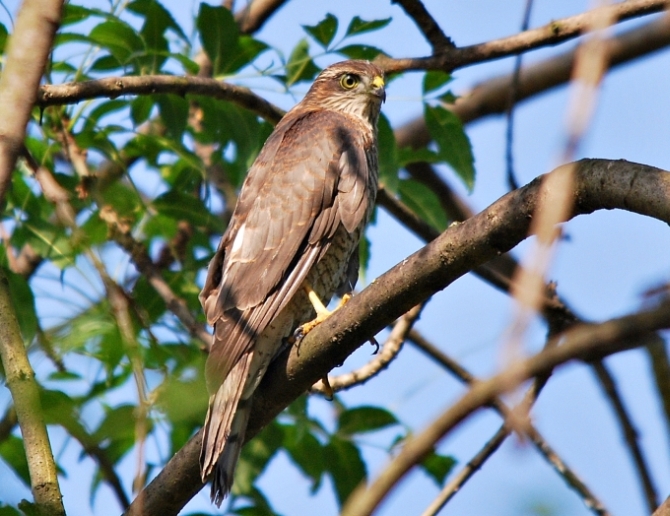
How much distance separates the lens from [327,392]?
4637 millimetres

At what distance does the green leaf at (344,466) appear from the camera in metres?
4.82

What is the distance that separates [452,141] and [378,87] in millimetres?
1288

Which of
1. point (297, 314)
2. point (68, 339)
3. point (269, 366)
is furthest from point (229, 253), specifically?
point (68, 339)

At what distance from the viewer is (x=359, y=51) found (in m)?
4.83

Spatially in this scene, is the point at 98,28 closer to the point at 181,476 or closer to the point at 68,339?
the point at 181,476

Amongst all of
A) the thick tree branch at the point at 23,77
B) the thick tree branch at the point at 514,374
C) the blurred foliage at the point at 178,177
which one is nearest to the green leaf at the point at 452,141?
the blurred foliage at the point at 178,177

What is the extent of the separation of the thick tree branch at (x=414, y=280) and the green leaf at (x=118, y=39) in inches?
69.1

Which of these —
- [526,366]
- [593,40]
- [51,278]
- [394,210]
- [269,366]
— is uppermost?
[394,210]

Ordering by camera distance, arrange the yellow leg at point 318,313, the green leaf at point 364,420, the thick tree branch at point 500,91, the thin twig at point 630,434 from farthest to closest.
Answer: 1. the thick tree branch at point 500,91
2. the green leaf at point 364,420
3. the yellow leg at point 318,313
4. the thin twig at point 630,434

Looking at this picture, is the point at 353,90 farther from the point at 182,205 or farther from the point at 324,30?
the point at 182,205

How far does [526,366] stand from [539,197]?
1560 millimetres

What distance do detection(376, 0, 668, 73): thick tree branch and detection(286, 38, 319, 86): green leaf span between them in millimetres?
475

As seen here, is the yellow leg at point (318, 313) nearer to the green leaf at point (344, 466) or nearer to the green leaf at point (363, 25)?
the green leaf at point (344, 466)

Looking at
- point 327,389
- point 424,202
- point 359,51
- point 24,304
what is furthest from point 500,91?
point 24,304
